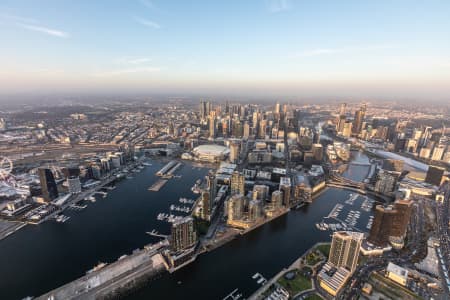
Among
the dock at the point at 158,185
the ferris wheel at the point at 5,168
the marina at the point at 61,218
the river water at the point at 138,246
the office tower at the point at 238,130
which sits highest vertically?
the office tower at the point at 238,130

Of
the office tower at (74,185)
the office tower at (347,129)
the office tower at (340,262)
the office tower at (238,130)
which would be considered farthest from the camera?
the office tower at (238,130)

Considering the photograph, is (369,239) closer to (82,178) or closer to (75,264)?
(75,264)

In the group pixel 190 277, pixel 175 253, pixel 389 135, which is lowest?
pixel 190 277

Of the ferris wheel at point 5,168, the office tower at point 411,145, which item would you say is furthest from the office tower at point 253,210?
the office tower at point 411,145

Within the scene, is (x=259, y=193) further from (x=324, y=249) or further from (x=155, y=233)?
(x=155, y=233)

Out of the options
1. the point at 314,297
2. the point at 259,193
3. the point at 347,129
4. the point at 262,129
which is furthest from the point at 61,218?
the point at 347,129

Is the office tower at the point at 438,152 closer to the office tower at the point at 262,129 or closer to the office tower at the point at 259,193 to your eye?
the office tower at the point at 262,129

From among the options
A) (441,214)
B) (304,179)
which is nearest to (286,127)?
(304,179)
